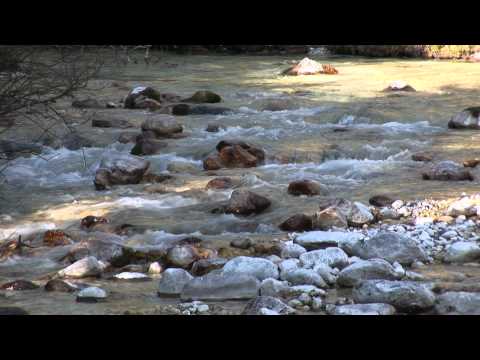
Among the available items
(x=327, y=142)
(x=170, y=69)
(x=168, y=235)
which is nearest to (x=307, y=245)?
(x=168, y=235)

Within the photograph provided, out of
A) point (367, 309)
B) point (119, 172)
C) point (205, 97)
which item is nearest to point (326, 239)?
point (367, 309)

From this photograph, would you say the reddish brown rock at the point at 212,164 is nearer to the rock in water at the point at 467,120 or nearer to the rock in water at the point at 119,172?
the rock in water at the point at 119,172

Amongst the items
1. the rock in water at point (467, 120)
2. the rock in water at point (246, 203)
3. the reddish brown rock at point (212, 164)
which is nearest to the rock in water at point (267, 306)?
the rock in water at point (246, 203)

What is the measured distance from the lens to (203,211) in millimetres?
5941

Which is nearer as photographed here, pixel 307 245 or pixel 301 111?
pixel 307 245

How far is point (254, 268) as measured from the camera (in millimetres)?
4035

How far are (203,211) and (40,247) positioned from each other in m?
1.32

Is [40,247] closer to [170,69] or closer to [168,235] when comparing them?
[168,235]

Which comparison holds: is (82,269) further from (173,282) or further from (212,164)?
(212,164)

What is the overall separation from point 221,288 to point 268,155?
13.7 feet

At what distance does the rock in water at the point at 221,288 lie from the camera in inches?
147

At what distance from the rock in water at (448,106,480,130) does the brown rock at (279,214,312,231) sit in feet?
13.2

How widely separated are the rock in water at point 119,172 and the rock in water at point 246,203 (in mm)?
1362

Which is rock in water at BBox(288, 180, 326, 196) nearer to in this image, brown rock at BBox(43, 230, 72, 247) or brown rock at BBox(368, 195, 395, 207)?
brown rock at BBox(368, 195, 395, 207)
